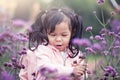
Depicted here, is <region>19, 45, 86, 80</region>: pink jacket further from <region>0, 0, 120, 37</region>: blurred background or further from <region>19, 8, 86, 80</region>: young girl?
<region>0, 0, 120, 37</region>: blurred background

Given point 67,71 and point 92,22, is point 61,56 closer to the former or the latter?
point 67,71

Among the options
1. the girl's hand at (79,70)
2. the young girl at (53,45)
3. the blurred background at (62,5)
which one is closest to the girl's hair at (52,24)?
the young girl at (53,45)

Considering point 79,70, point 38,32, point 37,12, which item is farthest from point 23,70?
point 37,12

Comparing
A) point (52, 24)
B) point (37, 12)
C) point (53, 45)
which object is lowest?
point (53, 45)

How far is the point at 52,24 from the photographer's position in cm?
367

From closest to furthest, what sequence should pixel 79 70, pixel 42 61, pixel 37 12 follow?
pixel 79 70, pixel 42 61, pixel 37 12

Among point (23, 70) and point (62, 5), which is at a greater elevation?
point (62, 5)

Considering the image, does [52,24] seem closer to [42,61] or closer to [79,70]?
[42,61]

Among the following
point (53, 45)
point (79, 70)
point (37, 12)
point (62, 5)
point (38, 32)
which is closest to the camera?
point (79, 70)

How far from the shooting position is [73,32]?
3850 mm

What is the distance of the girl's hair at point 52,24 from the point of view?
3705mm

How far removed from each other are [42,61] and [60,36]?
0.67ft

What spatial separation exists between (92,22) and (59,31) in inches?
172

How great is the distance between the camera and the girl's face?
143 inches
